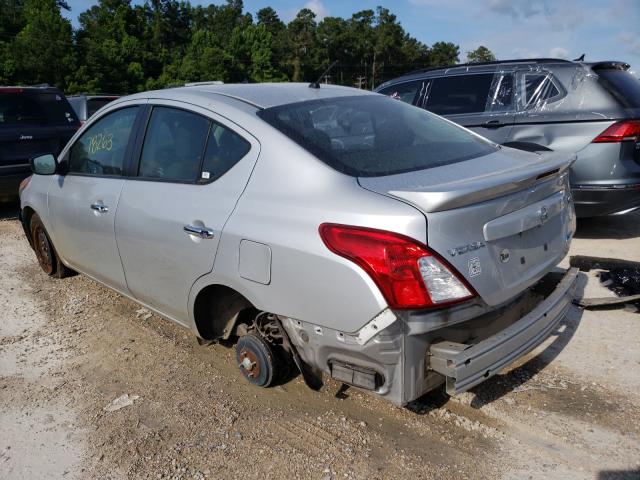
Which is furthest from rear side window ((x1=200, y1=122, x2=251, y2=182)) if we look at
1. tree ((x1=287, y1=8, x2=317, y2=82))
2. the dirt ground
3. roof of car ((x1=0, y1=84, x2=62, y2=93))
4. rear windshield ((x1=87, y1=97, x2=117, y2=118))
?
tree ((x1=287, y1=8, x2=317, y2=82))

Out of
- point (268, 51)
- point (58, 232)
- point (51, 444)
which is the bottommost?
point (51, 444)

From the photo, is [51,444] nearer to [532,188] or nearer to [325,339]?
[325,339]

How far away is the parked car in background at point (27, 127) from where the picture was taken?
6.94m

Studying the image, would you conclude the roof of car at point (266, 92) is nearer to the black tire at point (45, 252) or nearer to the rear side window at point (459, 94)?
the black tire at point (45, 252)

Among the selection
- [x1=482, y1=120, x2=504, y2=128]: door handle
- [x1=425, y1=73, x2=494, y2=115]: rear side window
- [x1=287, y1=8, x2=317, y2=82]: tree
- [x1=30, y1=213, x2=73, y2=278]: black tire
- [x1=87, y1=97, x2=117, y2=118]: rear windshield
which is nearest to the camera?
[x1=30, y1=213, x2=73, y2=278]: black tire

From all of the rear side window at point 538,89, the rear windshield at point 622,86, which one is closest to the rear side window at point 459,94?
the rear side window at point 538,89

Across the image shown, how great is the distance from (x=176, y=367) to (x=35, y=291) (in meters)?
2.21

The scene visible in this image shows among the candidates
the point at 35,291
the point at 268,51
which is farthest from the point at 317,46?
the point at 35,291

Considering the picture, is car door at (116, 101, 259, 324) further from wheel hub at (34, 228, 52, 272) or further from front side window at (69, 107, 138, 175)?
wheel hub at (34, 228, 52, 272)

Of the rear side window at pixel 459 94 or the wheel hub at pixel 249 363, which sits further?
the rear side window at pixel 459 94

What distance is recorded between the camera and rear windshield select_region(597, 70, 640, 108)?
5195 mm

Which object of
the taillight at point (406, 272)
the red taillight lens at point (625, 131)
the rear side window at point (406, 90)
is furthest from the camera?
the rear side window at point (406, 90)

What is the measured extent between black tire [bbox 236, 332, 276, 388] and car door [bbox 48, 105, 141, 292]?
1.15 meters

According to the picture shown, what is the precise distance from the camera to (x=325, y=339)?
2312mm
